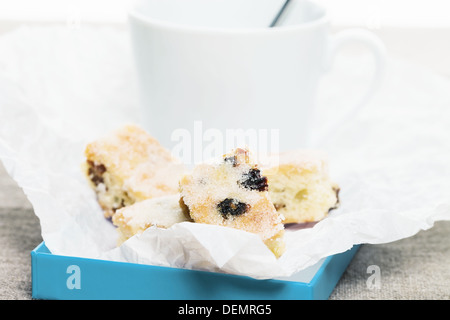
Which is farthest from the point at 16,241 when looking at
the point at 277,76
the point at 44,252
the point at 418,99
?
the point at 418,99

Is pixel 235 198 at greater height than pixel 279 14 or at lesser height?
lesser

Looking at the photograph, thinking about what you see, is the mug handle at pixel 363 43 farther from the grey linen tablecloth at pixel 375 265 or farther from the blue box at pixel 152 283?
the blue box at pixel 152 283

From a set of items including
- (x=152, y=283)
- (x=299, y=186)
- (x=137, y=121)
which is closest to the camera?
(x=152, y=283)

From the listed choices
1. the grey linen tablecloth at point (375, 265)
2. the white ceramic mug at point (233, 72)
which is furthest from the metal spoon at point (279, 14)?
the grey linen tablecloth at point (375, 265)

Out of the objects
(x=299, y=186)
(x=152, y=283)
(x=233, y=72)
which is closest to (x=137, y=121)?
(x=233, y=72)

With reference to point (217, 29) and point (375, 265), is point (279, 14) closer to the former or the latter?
point (217, 29)

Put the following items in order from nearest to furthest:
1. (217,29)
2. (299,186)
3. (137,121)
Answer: (299,186), (217,29), (137,121)

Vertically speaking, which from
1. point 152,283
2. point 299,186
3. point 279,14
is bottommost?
point 152,283
